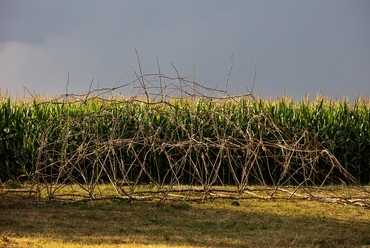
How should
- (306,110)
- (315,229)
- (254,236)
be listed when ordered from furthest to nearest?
(306,110) → (315,229) → (254,236)

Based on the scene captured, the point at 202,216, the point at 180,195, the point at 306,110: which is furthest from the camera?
the point at 306,110

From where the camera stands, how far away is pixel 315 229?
1015 centimetres

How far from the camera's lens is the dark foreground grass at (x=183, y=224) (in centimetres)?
885

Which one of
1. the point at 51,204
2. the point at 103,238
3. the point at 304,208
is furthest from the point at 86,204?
the point at 304,208

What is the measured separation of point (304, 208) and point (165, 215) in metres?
2.81

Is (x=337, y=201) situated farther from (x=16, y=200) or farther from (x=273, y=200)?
(x=16, y=200)

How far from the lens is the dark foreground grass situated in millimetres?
8852

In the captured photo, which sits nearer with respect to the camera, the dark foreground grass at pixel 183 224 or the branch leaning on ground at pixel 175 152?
the dark foreground grass at pixel 183 224

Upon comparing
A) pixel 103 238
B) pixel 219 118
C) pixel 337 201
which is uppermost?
pixel 219 118

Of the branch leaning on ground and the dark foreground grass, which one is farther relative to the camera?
the branch leaning on ground

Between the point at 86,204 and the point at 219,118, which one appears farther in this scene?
the point at 219,118

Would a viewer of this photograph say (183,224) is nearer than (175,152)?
Yes

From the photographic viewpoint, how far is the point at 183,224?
33.9ft

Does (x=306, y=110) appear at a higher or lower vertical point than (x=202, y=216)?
higher
